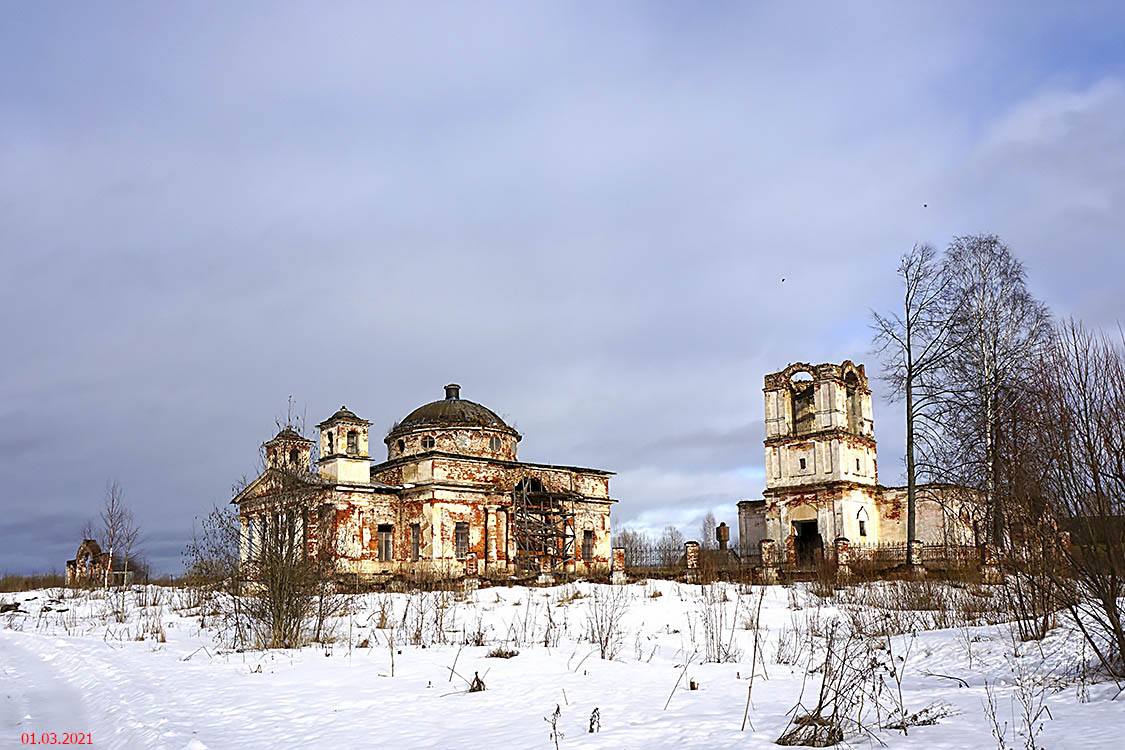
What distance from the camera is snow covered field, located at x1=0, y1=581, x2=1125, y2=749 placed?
6887 millimetres

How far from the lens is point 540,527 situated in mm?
37781

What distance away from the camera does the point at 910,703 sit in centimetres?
800

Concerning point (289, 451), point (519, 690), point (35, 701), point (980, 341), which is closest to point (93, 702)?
point (35, 701)

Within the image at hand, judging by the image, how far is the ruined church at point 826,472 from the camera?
37.4 m

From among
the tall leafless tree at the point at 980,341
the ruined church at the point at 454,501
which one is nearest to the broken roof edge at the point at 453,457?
the ruined church at the point at 454,501

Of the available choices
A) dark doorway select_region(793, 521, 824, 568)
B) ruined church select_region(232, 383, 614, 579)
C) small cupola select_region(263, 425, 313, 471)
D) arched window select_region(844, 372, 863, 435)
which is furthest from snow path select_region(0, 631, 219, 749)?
arched window select_region(844, 372, 863, 435)

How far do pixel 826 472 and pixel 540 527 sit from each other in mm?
12227

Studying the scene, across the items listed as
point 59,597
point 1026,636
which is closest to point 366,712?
point 1026,636

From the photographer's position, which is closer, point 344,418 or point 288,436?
point 288,436

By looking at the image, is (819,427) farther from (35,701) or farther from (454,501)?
(35,701)

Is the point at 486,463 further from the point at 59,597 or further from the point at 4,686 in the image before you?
the point at 4,686

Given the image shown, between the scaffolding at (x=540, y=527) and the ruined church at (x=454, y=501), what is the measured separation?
0.05 meters

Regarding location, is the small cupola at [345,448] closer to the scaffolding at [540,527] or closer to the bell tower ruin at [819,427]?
the scaffolding at [540,527]

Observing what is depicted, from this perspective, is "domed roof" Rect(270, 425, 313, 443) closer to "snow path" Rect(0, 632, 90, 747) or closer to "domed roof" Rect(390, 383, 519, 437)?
"snow path" Rect(0, 632, 90, 747)
